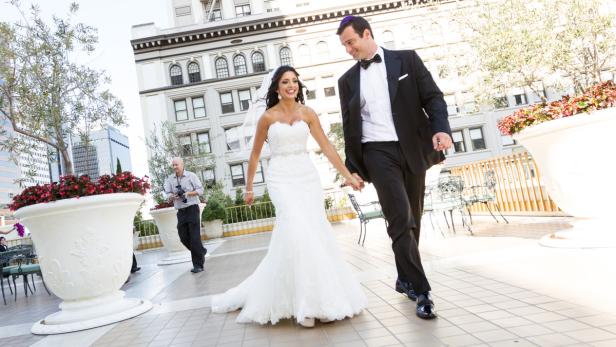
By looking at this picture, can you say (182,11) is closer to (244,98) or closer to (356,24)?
(244,98)

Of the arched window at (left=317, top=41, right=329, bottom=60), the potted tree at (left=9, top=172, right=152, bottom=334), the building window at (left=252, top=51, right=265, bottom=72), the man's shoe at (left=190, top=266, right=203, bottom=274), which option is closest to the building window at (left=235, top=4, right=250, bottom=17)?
the building window at (left=252, top=51, right=265, bottom=72)

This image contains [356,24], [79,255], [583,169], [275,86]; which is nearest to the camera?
[356,24]

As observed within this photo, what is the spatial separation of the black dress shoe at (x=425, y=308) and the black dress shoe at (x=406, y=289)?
478mm

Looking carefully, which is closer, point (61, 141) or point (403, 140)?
point (403, 140)

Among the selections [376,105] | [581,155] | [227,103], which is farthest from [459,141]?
[376,105]

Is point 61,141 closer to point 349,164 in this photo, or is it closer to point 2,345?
point 2,345

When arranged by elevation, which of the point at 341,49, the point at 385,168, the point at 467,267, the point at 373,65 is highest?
the point at 341,49

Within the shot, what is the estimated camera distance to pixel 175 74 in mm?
39469

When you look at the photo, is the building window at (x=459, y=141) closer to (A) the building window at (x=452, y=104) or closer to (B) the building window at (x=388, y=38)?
(A) the building window at (x=452, y=104)

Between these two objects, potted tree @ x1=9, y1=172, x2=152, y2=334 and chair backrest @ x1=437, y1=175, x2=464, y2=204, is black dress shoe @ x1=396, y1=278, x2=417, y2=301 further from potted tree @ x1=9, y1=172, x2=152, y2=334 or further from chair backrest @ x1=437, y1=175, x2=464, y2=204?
chair backrest @ x1=437, y1=175, x2=464, y2=204

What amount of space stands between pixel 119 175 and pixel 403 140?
3679 mm

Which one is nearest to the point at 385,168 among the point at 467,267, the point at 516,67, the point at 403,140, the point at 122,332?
the point at 403,140

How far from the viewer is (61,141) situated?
10.8m

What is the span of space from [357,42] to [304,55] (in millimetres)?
37320
